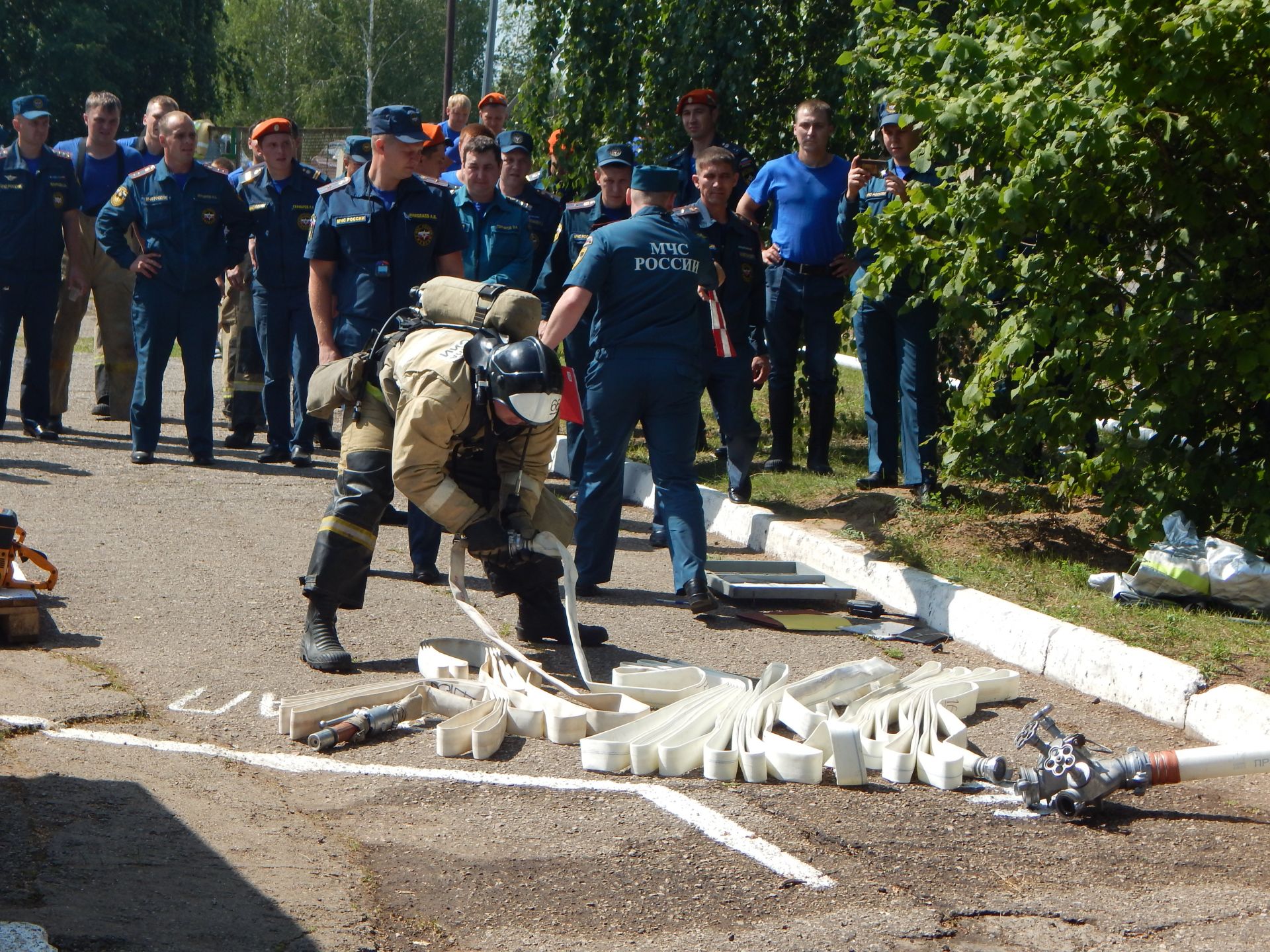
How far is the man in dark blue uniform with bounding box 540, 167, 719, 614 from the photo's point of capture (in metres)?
7.10

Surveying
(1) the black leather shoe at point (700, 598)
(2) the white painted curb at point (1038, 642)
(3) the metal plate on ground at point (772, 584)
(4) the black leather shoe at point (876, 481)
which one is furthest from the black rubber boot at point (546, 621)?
(4) the black leather shoe at point (876, 481)

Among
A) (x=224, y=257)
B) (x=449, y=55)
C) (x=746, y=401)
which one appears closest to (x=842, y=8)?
(x=746, y=401)

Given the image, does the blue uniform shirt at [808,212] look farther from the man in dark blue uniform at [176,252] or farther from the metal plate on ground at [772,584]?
the man in dark blue uniform at [176,252]

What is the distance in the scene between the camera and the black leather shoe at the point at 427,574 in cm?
736

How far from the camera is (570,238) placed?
9062 millimetres

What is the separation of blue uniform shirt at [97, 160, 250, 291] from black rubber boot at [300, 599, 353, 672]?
4.66 metres

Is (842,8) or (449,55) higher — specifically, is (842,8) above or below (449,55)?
below

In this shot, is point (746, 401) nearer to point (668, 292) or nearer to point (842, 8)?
point (668, 292)

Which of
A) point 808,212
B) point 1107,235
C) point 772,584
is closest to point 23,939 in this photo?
point 772,584

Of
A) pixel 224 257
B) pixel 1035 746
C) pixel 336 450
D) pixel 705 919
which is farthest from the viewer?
pixel 336 450

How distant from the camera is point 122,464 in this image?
10141 mm

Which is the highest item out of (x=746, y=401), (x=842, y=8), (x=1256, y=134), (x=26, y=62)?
(x=26, y=62)

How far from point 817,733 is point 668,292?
112 inches

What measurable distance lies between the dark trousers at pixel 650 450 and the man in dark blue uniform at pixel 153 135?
5.56 m
